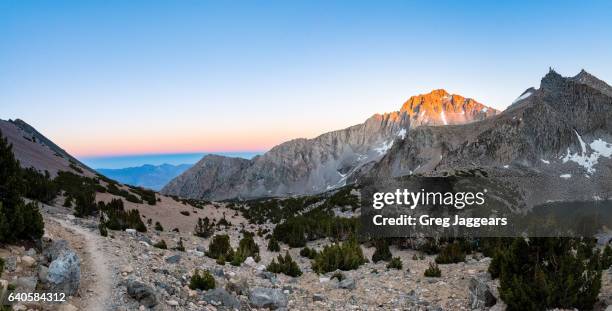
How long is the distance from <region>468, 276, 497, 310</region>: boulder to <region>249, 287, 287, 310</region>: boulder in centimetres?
497

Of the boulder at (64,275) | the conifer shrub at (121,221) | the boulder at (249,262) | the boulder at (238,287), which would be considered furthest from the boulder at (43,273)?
the conifer shrub at (121,221)

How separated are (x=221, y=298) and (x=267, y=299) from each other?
1.27 m

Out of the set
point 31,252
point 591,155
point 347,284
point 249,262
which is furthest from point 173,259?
point 591,155

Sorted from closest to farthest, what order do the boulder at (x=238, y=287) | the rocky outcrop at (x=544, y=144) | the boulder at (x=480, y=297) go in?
the boulder at (x=480, y=297), the boulder at (x=238, y=287), the rocky outcrop at (x=544, y=144)

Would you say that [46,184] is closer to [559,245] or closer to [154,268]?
[154,268]

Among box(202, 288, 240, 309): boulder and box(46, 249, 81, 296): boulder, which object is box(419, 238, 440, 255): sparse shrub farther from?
box(46, 249, 81, 296): boulder

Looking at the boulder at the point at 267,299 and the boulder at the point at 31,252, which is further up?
the boulder at the point at 31,252

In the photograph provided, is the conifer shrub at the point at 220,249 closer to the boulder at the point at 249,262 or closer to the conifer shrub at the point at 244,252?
the conifer shrub at the point at 244,252

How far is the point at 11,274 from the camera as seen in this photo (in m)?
8.00

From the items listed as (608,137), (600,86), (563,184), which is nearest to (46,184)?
(563,184)

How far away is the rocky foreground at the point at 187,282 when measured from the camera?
26.6ft

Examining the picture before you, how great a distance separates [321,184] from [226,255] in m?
167

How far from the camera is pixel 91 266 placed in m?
9.78

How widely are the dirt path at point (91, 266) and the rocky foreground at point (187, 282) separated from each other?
0.06 ft
